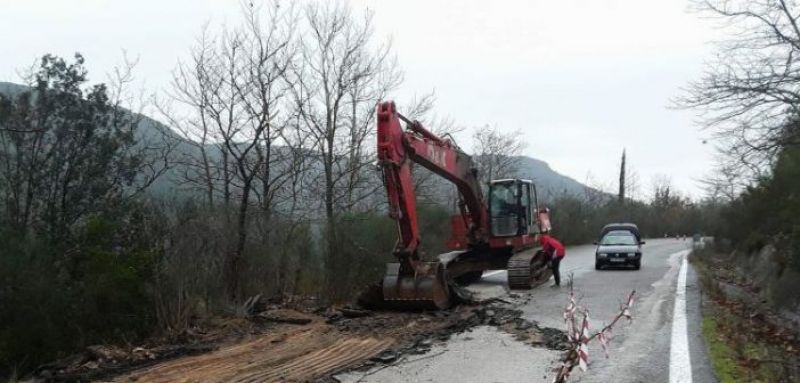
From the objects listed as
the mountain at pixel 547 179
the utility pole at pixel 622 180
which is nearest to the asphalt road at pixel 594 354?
the mountain at pixel 547 179

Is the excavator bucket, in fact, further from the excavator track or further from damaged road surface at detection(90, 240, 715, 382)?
the excavator track

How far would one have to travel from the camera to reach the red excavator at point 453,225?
12.7 metres

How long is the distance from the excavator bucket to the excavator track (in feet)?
16.6

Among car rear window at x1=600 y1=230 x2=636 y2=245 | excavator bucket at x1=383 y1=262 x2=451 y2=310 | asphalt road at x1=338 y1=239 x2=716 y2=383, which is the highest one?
car rear window at x1=600 y1=230 x2=636 y2=245

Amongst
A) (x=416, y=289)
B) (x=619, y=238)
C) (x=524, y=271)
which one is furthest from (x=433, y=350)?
(x=619, y=238)

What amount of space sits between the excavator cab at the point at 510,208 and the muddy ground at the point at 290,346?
647 cm

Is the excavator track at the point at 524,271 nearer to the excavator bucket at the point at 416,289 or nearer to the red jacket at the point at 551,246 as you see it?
the red jacket at the point at 551,246

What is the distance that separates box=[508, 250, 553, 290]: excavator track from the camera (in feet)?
58.0

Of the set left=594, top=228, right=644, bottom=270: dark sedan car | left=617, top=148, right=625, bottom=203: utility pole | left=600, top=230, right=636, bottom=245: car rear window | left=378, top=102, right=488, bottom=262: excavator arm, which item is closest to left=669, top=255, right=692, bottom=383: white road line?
left=378, top=102, right=488, bottom=262: excavator arm

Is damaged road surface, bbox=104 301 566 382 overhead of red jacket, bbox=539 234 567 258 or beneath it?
Answer: beneath

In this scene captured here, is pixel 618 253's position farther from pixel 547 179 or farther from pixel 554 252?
pixel 547 179

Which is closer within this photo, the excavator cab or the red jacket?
the red jacket

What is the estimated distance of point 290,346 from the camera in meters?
9.43

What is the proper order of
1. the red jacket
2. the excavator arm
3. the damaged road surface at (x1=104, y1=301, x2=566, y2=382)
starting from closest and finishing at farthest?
the damaged road surface at (x1=104, y1=301, x2=566, y2=382) → the excavator arm → the red jacket
